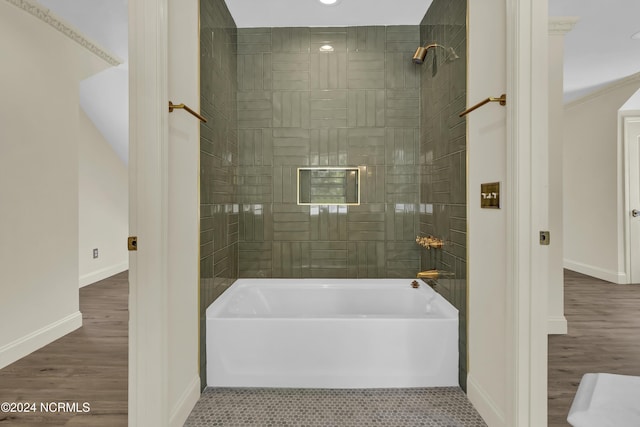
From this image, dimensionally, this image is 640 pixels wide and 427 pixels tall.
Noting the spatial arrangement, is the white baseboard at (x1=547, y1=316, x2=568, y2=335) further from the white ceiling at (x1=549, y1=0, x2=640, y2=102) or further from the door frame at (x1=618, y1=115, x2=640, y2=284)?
the white ceiling at (x1=549, y1=0, x2=640, y2=102)

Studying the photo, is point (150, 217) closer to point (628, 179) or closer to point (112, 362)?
point (112, 362)

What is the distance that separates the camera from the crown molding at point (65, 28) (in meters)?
2.39

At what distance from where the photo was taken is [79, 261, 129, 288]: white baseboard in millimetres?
4161

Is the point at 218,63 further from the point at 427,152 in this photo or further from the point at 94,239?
the point at 94,239

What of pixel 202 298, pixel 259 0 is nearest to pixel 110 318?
pixel 202 298

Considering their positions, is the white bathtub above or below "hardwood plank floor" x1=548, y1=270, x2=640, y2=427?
above

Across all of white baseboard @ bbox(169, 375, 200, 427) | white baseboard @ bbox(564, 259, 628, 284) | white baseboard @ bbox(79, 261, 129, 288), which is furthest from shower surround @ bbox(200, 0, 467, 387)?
white baseboard @ bbox(564, 259, 628, 284)

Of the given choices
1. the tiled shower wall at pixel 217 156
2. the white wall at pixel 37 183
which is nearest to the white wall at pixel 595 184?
the tiled shower wall at pixel 217 156

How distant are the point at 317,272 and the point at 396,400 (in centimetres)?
119

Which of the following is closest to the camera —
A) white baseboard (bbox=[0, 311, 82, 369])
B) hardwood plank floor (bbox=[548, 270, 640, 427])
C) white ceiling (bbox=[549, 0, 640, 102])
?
hardwood plank floor (bbox=[548, 270, 640, 427])

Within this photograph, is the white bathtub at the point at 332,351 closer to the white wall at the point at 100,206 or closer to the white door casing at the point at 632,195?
the white wall at the point at 100,206

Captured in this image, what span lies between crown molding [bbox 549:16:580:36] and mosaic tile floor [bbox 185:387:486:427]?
289 cm

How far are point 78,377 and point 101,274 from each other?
2.71 metres

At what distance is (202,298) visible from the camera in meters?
2.00
